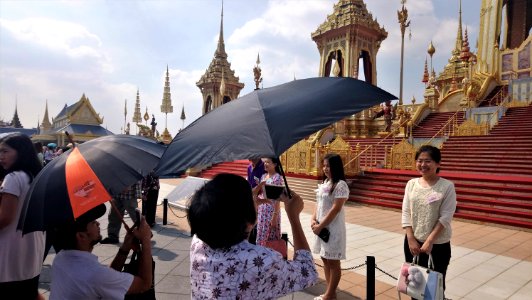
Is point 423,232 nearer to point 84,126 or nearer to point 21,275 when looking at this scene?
point 21,275

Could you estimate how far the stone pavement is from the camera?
13.4ft

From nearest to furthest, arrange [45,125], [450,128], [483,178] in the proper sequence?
[483,178], [450,128], [45,125]

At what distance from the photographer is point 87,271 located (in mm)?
1713

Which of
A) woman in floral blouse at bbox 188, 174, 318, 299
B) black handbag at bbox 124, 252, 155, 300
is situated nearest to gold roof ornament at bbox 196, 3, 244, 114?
black handbag at bbox 124, 252, 155, 300

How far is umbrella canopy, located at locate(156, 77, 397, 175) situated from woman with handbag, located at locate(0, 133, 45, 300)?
1.25 metres

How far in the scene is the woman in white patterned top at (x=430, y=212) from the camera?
300 centimetres

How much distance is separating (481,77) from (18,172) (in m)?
26.8

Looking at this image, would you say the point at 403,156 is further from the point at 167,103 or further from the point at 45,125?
the point at 45,125

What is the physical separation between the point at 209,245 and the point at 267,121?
746 mm

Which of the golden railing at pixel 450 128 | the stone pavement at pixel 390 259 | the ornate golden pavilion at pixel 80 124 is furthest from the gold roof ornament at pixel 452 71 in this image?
the ornate golden pavilion at pixel 80 124

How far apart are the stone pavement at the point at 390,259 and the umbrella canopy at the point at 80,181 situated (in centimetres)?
245

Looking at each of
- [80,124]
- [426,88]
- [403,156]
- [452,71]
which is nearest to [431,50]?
[452,71]

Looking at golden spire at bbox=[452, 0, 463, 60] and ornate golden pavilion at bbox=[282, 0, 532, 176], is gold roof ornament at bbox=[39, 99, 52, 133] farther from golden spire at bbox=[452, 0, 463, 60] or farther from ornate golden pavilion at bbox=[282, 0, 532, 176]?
golden spire at bbox=[452, 0, 463, 60]

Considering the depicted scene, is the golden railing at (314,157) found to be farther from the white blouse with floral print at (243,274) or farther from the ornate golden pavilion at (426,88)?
the white blouse with floral print at (243,274)
